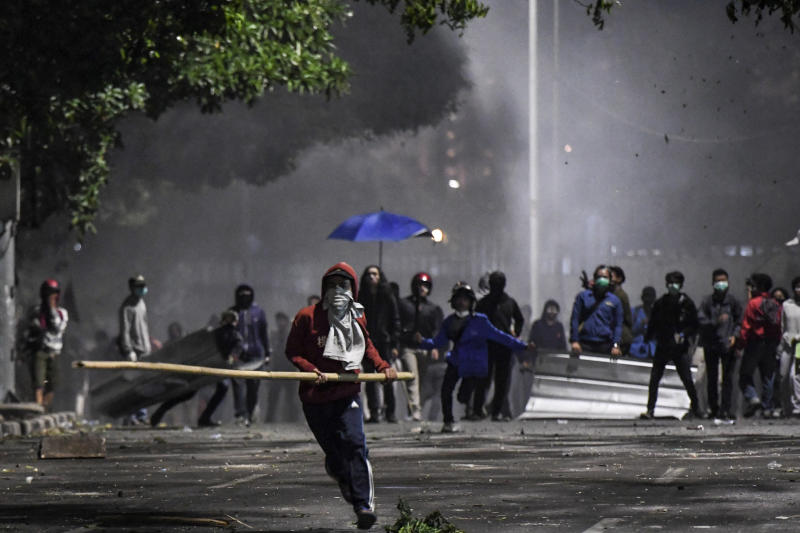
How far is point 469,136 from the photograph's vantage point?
79312mm

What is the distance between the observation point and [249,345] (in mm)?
23125

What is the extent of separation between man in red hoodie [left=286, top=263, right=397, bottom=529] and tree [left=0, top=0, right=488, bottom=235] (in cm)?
701

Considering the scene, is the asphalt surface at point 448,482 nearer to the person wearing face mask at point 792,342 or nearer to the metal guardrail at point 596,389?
the person wearing face mask at point 792,342

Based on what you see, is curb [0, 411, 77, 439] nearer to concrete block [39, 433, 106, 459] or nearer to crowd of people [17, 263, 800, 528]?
crowd of people [17, 263, 800, 528]

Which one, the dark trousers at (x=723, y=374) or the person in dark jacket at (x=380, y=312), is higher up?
the person in dark jacket at (x=380, y=312)

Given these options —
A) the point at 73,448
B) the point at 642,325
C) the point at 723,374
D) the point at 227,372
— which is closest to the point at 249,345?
the point at 642,325

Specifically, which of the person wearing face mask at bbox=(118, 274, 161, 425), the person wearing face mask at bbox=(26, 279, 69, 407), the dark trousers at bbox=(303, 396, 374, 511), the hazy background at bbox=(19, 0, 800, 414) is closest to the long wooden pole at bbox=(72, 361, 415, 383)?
the dark trousers at bbox=(303, 396, 374, 511)

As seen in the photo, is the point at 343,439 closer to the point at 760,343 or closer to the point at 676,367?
the point at 676,367

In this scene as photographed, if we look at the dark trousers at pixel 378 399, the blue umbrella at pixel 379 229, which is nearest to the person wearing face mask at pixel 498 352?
the dark trousers at pixel 378 399

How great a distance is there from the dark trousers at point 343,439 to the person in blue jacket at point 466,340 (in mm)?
10103

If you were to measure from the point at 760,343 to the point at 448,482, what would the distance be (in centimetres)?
1029

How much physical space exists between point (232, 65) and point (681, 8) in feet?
135

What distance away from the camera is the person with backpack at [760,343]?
22.4 metres

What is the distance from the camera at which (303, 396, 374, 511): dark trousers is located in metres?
10.4
